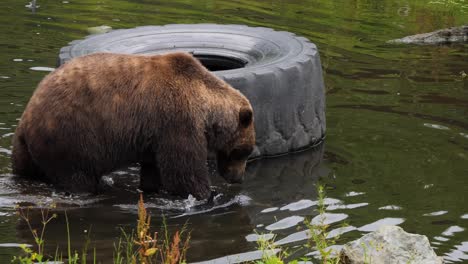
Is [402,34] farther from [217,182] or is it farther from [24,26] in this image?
[217,182]

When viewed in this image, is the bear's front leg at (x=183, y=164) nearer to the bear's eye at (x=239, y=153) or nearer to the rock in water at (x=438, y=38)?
the bear's eye at (x=239, y=153)

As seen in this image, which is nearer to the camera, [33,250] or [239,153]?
[33,250]

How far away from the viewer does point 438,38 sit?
1545cm

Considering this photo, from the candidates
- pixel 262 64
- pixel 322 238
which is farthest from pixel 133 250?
pixel 262 64

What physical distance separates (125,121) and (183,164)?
1.97 feet

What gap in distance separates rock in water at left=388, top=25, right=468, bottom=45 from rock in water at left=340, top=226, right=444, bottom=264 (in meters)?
8.84

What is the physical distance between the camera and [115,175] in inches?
372

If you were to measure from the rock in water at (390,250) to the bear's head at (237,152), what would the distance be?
2227mm

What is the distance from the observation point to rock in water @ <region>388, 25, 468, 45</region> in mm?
15359

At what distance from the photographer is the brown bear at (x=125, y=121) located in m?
8.32

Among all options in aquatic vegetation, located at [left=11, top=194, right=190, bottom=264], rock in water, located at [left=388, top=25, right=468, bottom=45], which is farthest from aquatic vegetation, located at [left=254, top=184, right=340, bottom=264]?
rock in water, located at [left=388, top=25, right=468, bottom=45]

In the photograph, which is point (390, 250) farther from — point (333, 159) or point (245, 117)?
point (333, 159)

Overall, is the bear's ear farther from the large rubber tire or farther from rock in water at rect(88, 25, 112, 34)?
rock in water at rect(88, 25, 112, 34)

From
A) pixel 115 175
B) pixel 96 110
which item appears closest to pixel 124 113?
pixel 96 110
